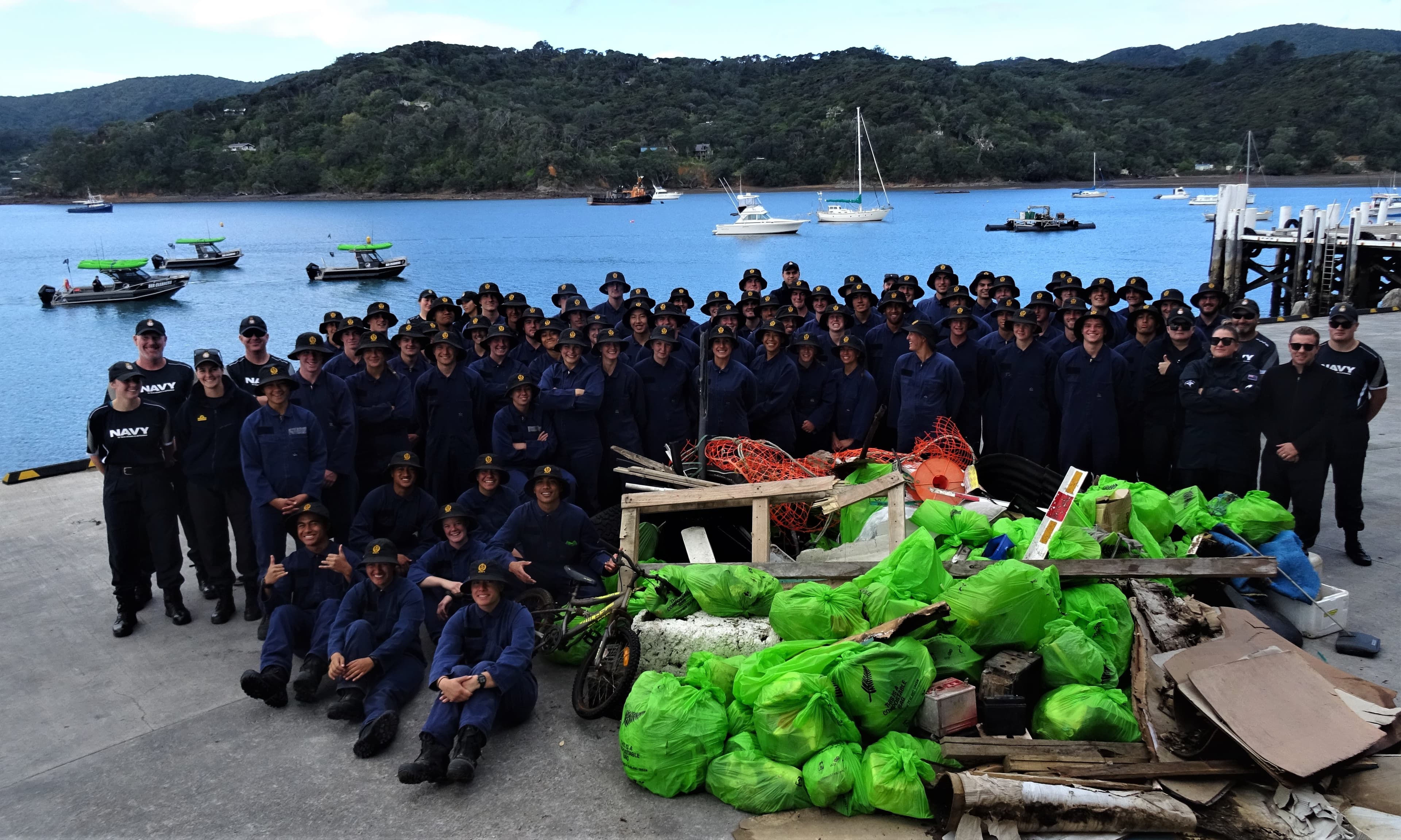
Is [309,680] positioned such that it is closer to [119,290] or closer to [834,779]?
[834,779]

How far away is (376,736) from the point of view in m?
4.93

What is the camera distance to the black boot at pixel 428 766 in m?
4.53

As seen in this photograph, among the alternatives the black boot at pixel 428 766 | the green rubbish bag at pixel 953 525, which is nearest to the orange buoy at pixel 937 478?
the green rubbish bag at pixel 953 525

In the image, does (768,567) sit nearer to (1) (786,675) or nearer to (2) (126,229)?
(1) (786,675)

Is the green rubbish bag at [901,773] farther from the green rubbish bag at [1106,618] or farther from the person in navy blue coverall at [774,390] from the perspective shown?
the person in navy blue coverall at [774,390]

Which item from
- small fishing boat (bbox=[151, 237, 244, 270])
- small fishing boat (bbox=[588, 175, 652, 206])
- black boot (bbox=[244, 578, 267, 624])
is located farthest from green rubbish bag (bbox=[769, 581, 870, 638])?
small fishing boat (bbox=[588, 175, 652, 206])

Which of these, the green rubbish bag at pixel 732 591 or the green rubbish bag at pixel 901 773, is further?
Result: the green rubbish bag at pixel 732 591

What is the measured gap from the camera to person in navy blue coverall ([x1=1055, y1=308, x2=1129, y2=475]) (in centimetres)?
761

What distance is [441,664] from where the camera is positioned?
198 inches

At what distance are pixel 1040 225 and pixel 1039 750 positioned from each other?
7016cm

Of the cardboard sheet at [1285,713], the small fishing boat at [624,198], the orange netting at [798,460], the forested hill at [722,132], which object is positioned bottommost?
the cardboard sheet at [1285,713]

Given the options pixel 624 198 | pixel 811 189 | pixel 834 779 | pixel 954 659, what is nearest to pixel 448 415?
pixel 954 659

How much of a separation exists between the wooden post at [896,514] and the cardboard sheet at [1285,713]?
6.54 ft

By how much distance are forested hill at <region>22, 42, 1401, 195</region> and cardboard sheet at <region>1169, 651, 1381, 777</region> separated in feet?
A: 373
